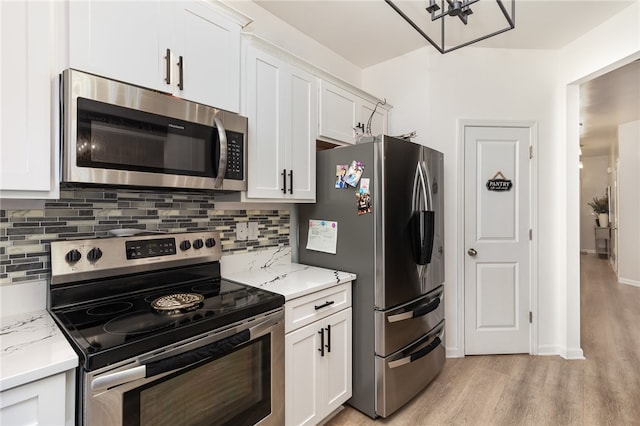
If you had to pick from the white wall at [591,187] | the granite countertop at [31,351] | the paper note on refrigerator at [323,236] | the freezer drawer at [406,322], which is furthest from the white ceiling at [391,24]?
the white wall at [591,187]

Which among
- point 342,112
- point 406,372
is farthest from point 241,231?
point 406,372

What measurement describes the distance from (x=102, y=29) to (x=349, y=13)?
68.1 inches

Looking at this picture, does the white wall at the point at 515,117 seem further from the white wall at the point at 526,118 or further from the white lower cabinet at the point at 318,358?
the white lower cabinet at the point at 318,358

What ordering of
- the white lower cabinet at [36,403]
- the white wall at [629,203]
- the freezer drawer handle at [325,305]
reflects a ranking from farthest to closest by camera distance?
the white wall at [629,203] < the freezer drawer handle at [325,305] < the white lower cabinet at [36,403]

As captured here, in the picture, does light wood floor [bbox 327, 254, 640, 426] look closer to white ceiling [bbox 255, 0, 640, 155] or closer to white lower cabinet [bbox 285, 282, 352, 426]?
white lower cabinet [bbox 285, 282, 352, 426]

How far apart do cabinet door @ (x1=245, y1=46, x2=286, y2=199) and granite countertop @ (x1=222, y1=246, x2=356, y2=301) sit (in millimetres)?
489

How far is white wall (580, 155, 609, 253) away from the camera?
8.16 m

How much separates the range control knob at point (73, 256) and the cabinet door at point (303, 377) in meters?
0.97

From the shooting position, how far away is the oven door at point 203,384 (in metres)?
1.01

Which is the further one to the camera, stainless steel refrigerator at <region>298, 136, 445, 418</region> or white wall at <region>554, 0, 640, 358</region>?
white wall at <region>554, 0, 640, 358</region>

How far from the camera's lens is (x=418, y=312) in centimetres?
212

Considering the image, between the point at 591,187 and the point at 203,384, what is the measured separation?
34.0ft

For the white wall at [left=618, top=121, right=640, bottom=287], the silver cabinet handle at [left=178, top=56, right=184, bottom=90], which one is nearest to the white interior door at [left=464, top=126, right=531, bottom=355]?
the silver cabinet handle at [left=178, top=56, right=184, bottom=90]

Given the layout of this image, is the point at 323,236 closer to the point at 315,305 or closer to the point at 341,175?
the point at 341,175
